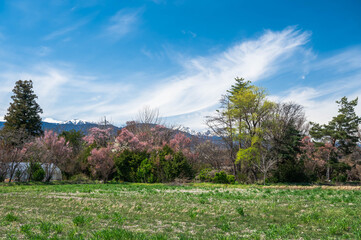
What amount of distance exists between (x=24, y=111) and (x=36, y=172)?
26037 mm

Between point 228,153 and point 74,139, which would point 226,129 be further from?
point 74,139

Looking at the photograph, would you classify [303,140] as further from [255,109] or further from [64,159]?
[64,159]

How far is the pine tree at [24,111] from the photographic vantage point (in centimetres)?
4859

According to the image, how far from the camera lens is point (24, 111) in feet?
164

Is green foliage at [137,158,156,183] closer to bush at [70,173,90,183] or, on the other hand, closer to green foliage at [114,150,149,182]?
green foliage at [114,150,149,182]

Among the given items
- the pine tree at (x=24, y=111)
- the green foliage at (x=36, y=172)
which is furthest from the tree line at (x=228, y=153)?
the pine tree at (x=24, y=111)

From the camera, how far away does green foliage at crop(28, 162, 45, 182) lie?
28.9 m

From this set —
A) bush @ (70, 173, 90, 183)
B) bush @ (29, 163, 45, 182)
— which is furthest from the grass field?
bush @ (70, 173, 90, 183)

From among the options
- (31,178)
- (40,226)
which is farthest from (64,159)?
(40,226)

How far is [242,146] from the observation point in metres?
35.8

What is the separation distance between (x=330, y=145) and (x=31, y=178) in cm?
4082

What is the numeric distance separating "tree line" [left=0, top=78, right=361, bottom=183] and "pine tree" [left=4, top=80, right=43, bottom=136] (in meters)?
11.9

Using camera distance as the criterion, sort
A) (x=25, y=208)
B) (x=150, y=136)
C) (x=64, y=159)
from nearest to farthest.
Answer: (x=25, y=208) < (x=64, y=159) < (x=150, y=136)

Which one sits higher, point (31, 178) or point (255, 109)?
point (255, 109)
